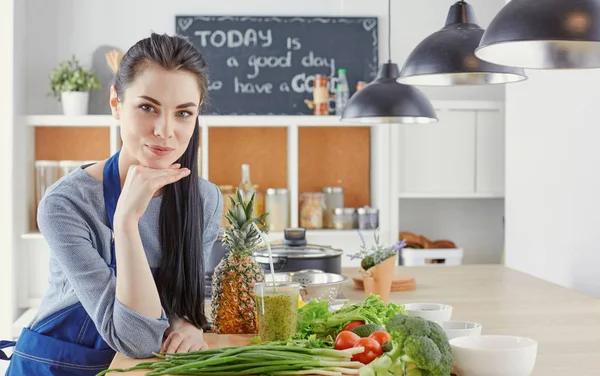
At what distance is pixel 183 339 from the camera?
5.57ft

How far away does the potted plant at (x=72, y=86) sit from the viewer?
4762mm

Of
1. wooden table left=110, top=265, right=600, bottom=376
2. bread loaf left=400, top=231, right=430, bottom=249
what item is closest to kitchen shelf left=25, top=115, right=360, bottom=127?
bread loaf left=400, top=231, right=430, bottom=249

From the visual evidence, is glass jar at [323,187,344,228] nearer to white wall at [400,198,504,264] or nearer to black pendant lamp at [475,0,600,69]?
white wall at [400,198,504,264]

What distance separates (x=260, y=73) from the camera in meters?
5.10

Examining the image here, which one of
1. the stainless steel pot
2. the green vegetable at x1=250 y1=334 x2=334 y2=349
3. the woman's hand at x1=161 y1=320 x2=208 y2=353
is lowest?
the woman's hand at x1=161 y1=320 x2=208 y2=353

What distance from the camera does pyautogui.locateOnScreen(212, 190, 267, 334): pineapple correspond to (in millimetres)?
1784

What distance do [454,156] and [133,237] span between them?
12.6 ft

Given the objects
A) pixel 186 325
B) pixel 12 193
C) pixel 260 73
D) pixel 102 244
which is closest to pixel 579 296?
pixel 186 325

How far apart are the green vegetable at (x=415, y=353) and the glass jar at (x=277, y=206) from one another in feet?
11.4

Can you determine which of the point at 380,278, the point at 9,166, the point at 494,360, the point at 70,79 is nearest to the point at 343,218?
the point at 70,79

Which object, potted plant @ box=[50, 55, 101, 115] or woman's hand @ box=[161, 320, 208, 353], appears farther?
potted plant @ box=[50, 55, 101, 115]

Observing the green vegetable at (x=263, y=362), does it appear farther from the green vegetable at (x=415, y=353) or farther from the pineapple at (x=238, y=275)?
the pineapple at (x=238, y=275)

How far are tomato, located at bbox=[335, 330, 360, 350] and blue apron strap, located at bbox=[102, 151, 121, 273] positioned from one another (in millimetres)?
533

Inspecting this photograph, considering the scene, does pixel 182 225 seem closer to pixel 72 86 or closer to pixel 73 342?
pixel 73 342
